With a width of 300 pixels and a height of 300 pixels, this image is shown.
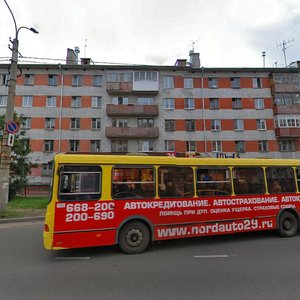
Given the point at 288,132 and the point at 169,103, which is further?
the point at 169,103

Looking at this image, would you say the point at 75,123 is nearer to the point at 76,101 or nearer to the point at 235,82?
the point at 76,101

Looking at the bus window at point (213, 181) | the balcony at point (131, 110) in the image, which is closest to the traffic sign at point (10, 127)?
the bus window at point (213, 181)

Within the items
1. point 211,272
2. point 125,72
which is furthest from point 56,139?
point 211,272

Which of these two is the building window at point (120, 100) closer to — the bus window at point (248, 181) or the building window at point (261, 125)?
the building window at point (261, 125)

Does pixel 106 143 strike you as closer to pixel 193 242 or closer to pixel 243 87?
pixel 243 87

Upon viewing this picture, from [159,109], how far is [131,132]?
4.85 metres

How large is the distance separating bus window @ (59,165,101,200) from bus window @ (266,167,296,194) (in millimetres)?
5168

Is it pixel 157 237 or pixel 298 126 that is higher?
pixel 298 126

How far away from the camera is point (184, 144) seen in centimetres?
3369

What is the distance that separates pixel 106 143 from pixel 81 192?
27194mm


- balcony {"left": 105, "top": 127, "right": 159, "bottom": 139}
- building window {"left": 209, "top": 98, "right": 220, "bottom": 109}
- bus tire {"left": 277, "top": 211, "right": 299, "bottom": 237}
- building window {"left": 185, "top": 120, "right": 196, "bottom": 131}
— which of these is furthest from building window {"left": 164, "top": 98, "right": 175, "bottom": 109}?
bus tire {"left": 277, "top": 211, "right": 299, "bottom": 237}

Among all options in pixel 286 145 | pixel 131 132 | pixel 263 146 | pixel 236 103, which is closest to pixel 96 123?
pixel 131 132

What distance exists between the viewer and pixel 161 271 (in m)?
5.17

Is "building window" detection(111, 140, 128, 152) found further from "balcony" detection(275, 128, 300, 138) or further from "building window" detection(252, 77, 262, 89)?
"balcony" detection(275, 128, 300, 138)
